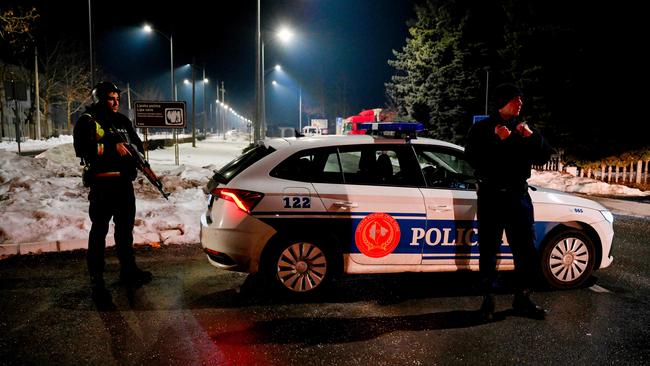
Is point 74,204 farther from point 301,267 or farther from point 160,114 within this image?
point 160,114

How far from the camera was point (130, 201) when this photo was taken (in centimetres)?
541

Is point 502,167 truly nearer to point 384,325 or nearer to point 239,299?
point 384,325

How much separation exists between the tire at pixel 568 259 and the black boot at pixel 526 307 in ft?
2.41

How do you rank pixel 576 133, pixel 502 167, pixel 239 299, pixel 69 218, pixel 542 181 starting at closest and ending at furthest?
pixel 502 167
pixel 239 299
pixel 69 218
pixel 542 181
pixel 576 133

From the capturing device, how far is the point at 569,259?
5289 millimetres

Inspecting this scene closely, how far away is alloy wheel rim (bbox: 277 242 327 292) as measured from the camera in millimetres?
4871

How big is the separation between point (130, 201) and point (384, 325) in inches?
113

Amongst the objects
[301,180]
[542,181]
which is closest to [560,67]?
[542,181]

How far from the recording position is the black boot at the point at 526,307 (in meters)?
4.56

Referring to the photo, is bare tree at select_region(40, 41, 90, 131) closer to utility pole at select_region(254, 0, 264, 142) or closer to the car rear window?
utility pole at select_region(254, 0, 264, 142)

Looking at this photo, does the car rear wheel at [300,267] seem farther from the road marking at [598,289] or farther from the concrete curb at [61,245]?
the concrete curb at [61,245]

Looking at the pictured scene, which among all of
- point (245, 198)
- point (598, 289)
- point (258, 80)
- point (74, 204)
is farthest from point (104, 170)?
point (258, 80)

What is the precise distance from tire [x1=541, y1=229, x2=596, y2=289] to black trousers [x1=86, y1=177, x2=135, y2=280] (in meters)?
4.24

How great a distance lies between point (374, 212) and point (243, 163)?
4.44 feet
